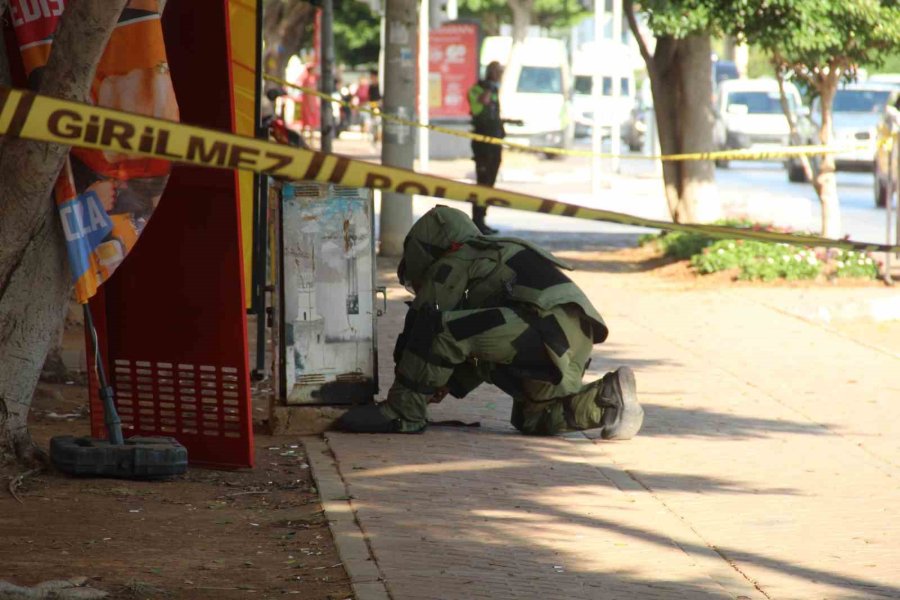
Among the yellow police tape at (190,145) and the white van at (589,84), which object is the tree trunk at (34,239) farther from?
the white van at (589,84)

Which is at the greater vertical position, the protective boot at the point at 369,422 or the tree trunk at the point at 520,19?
the tree trunk at the point at 520,19

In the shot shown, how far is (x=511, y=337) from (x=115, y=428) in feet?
6.24

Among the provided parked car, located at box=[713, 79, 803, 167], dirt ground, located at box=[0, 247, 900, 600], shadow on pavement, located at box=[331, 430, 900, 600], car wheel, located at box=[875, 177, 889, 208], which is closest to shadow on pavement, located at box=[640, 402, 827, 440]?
shadow on pavement, located at box=[331, 430, 900, 600]

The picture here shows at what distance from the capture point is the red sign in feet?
118

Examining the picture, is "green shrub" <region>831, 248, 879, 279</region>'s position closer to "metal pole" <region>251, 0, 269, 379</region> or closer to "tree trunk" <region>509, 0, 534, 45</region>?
"metal pole" <region>251, 0, 269, 379</region>

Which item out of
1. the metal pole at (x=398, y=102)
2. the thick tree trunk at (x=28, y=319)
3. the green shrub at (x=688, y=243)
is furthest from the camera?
the green shrub at (x=688, y=243)

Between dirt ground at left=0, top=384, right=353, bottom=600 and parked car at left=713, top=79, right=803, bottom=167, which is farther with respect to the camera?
parked car at left=713, top=79, right=803, bottom=167

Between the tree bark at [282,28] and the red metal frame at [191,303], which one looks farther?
the tree bark at [282,28]

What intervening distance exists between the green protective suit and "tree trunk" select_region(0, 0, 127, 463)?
1.79m

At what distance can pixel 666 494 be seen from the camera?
674 centimetres

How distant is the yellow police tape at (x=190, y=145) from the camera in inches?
154

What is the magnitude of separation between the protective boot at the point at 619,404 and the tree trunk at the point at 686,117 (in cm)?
933

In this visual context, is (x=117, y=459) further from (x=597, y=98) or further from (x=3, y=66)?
(x=597, y=98)

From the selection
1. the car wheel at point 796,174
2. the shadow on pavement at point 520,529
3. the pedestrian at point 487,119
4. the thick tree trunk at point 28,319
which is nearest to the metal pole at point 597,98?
the car wheel at point 796,174
